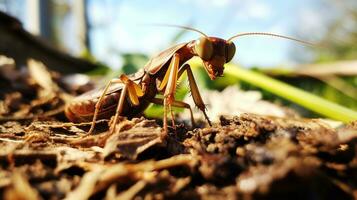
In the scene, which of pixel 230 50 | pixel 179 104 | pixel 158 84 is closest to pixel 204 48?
pixel 230 50

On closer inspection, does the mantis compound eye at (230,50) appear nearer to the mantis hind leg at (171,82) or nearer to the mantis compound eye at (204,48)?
the mantis compound eye at (204,48)

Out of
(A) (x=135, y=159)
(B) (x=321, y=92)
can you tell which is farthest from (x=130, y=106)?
(B) (x=321, y=92)

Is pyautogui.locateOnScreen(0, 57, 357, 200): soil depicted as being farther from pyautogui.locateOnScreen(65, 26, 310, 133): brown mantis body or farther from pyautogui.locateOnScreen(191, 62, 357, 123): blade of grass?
pyautogui.locateOnScreen(191, 62, 357, 123): blade of grass

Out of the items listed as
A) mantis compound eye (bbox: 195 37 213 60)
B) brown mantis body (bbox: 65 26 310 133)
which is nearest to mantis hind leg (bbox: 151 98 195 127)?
brown mantis body (bbox: 65 26 310 133)

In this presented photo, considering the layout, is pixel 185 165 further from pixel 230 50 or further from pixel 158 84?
pixel 158 84

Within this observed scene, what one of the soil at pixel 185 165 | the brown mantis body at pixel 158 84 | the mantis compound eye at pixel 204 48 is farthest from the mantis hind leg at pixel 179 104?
the soil at pixel 185 165

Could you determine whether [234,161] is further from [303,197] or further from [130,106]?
[130,106]
